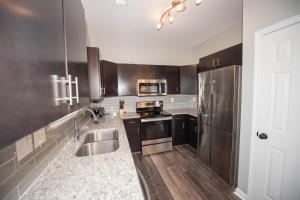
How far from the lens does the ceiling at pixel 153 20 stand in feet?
5.86

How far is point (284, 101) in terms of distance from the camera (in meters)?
1.25

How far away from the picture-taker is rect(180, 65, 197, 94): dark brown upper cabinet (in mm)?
3115

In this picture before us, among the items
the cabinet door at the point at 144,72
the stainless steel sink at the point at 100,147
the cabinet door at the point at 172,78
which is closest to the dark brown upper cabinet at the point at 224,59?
the cabinet door at the point at 172,78

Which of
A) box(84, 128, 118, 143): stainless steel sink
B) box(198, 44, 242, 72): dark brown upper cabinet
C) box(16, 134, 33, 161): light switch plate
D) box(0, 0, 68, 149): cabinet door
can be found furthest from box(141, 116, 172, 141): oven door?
box(0, 0, 68, 149): cabinet door

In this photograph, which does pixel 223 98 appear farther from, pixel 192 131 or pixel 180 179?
pixel 180 179

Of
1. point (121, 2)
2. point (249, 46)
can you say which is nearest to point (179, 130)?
point (249, 46)

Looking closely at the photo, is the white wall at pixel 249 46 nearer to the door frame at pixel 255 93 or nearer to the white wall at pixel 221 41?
the door frame at pixel 255 93

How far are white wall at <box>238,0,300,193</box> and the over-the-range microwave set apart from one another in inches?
70.8

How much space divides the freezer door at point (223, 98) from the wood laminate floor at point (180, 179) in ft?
2.82

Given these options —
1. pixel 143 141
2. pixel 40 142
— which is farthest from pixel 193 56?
pixel 40 142

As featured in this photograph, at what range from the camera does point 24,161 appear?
698 millimetres

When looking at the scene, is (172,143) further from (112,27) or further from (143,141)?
(112,27)

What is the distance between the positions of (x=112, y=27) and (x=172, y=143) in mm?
2851

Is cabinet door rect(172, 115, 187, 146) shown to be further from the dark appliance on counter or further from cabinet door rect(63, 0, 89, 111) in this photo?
cabinet door rect(63, 0, 89, 111)
